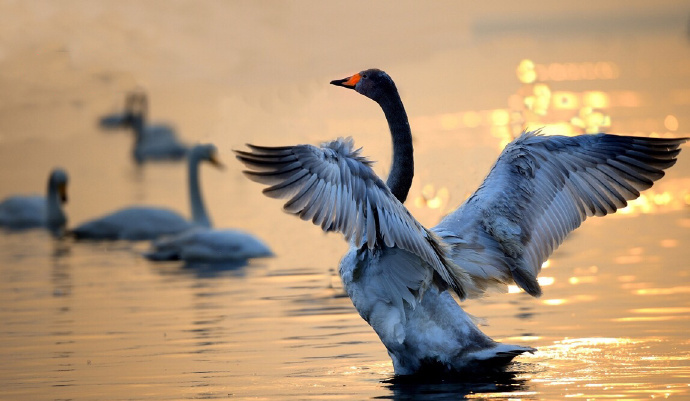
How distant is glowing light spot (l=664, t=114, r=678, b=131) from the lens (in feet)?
85.1

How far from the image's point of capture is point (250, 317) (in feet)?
42.7

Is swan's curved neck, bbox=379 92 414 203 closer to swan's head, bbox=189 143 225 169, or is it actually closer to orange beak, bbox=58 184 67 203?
swan's head, bbox=189 143 225 169

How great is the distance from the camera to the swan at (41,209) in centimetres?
2430

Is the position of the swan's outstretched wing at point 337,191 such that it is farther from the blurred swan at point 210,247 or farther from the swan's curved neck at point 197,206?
the swan's curved neck at point 197,206

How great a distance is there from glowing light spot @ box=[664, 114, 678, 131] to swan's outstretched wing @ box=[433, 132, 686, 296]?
15.7m

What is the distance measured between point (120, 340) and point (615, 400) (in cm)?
488

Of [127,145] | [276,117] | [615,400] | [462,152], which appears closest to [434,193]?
[462,152]

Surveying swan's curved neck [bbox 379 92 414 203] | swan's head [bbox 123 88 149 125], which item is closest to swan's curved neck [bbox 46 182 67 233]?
swan's curved neck [bbox 379 92 414 203]

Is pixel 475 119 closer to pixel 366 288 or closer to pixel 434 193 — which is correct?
pixel 434 193

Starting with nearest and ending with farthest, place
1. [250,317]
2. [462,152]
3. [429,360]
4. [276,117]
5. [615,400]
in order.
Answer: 1. [615,400]
2. [429,360]
3. [250,317]
4. [462,152]
5. [276,117]

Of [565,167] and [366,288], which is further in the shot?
[565,167]

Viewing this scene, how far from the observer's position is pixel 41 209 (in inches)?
981

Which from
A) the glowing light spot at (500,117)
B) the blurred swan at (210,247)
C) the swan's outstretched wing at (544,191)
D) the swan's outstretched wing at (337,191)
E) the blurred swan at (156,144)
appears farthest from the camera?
the blurred swan at (156,144)

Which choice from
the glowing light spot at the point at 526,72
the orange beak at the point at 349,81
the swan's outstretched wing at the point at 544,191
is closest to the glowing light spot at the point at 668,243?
the swan's outstretched wing at the point at 544,191
